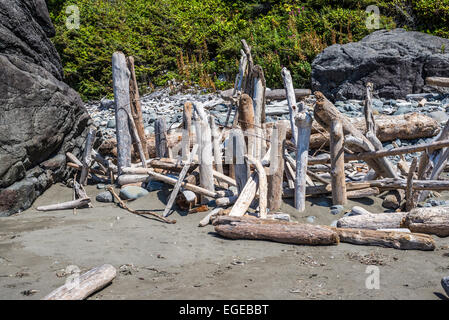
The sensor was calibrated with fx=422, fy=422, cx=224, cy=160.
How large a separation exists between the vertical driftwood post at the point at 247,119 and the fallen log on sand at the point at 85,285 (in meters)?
3.21

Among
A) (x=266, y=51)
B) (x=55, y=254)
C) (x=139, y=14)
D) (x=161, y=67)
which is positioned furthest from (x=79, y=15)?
(x=55, y=254)

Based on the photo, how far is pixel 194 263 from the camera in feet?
13.6

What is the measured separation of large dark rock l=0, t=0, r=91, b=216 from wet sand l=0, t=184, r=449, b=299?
919mm

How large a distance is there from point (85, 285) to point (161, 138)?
4.00 m

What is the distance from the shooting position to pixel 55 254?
4219mm

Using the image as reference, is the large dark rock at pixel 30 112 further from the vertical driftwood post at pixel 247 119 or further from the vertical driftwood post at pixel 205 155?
the vertical driftwood post at pixel 247 119

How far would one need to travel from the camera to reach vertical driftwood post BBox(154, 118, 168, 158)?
23.0 ft

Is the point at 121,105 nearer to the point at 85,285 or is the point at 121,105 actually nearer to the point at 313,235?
the point at 313,235

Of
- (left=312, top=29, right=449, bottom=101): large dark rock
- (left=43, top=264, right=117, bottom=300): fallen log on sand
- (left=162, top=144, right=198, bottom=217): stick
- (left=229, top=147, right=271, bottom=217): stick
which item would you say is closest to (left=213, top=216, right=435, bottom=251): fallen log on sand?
(left=229, top=147, right=271, bottom=217): stick

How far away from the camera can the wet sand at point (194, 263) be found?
11.1 feet

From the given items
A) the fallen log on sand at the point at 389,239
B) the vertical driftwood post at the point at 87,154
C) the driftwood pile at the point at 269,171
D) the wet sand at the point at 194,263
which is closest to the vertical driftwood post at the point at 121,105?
the driftwood pile at the point at 269,171

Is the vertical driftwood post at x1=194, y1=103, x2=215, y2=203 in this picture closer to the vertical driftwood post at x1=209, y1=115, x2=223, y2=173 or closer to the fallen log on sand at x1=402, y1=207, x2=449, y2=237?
the vertical driftwood post at x1=209, y1=115, x2=223, y2=173

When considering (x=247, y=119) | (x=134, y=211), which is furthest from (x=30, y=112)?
(x=247, y=119)
